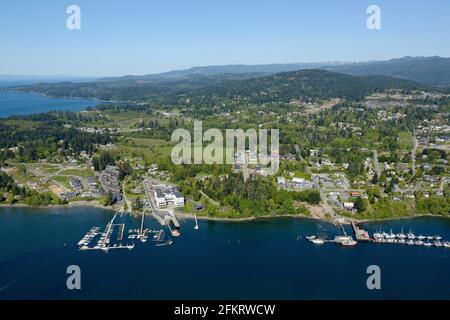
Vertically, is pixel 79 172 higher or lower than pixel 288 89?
lower

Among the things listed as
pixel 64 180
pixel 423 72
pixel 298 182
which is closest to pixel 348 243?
pixel 298 182

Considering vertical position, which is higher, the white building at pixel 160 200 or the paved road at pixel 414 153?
the paved road at pixel 414 153

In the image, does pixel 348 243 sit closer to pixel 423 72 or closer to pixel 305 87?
pixel 305 87

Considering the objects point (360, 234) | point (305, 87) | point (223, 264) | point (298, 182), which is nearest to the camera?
point (223, 264)

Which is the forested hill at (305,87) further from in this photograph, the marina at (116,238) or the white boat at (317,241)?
the marina at (116,238)

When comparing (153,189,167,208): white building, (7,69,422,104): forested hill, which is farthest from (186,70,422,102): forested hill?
(153,189,167,208): white building

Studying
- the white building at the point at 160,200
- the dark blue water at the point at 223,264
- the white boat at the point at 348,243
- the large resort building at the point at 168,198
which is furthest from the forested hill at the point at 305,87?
the white boat at the point at 348,243

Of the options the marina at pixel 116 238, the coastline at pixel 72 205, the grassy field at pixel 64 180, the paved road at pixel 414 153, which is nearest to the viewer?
the marina at pixel 116 238
